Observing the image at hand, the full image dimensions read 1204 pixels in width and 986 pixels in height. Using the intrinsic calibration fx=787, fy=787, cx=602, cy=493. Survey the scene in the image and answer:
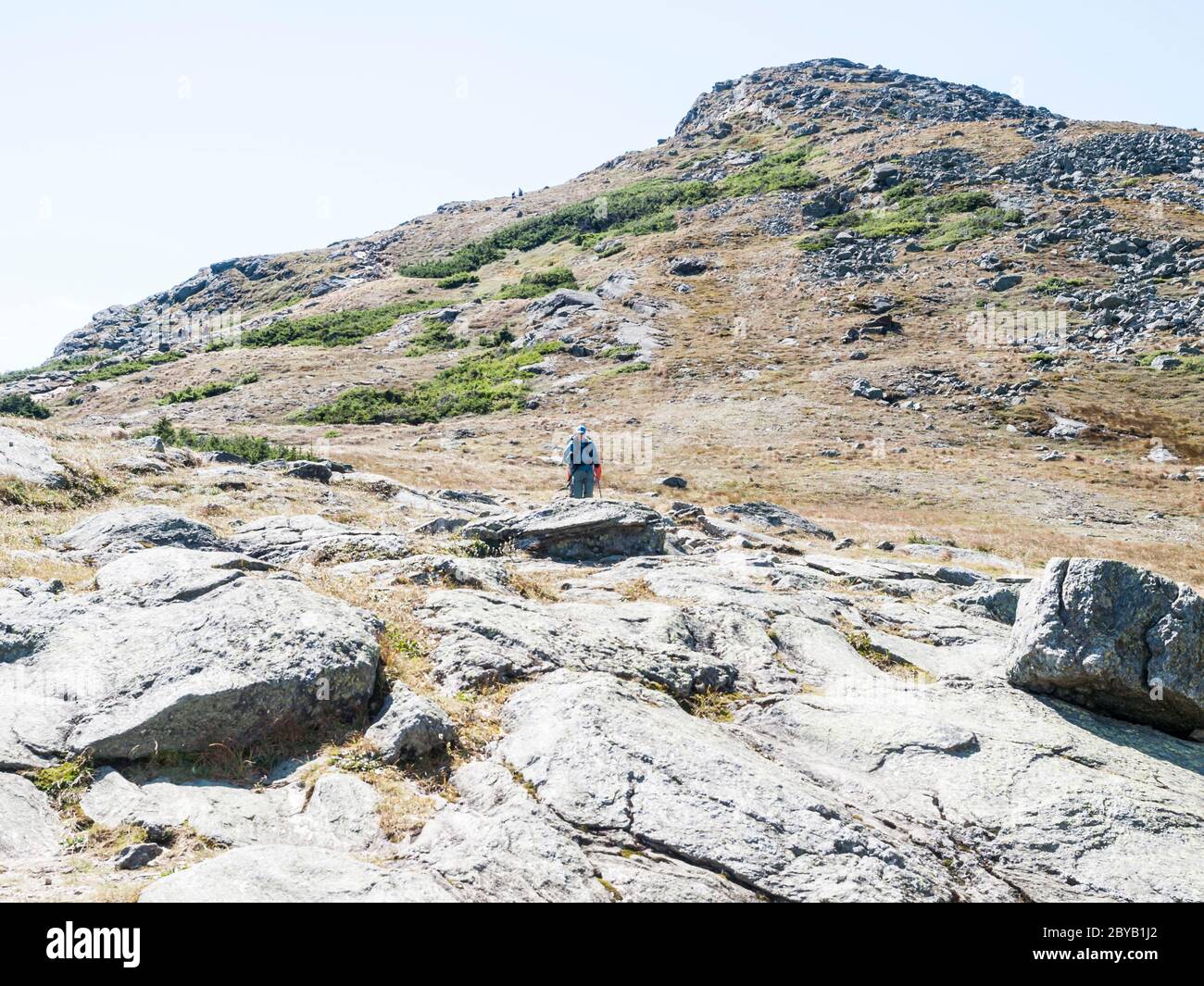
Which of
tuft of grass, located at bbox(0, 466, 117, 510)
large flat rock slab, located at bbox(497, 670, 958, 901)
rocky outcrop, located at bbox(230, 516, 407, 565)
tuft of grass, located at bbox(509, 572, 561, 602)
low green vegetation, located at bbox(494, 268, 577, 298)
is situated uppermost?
low green vegetation, located at bbox(494, 268, 577, 298)

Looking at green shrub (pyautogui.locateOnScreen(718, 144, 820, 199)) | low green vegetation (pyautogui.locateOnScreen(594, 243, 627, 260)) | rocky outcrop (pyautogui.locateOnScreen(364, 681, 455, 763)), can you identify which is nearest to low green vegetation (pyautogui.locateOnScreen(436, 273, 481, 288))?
low green vegetation (pyautogui.locateOnScreen(594, 243, 627, 260))

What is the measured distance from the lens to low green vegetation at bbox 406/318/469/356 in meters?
70.7

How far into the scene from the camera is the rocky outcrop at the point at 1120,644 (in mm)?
9109

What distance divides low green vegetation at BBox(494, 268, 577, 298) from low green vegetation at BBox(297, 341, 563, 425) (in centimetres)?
1491

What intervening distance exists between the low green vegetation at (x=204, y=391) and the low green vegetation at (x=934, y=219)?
5199 cm

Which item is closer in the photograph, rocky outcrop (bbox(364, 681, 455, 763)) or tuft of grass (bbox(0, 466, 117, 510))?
rocky outcrop (bbox(364, 681, 455, 763))

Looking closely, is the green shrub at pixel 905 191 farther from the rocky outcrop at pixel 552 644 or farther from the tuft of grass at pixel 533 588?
the rocky outcrop at pixel 552 644

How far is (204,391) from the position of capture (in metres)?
61.2

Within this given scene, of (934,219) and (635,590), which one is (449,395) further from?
(934,219)

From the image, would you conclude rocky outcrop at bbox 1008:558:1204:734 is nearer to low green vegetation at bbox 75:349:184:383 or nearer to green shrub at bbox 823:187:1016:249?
green shrub at bbox 823:187:1016:249

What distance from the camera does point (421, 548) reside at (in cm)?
1474

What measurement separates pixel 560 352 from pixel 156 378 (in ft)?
117

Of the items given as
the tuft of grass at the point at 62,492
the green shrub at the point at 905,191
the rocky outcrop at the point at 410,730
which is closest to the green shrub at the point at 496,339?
the green shrub at the point at 905,191
